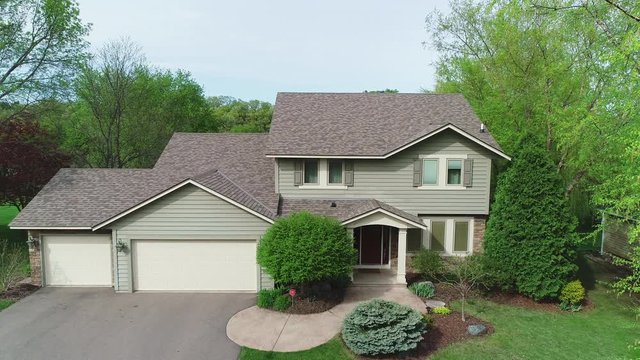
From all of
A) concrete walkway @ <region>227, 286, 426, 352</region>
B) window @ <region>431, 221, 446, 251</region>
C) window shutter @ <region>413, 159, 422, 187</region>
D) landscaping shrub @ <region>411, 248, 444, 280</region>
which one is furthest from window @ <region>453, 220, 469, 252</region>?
concrete walkway @ <region>227, 286, 426, 352</region>

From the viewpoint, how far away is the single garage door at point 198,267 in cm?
1570

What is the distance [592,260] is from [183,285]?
20444 millimetres

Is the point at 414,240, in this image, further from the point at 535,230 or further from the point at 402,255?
the point at 535,230

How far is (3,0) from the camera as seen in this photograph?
66.0ft

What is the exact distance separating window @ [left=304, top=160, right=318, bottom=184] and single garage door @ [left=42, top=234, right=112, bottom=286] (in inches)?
326

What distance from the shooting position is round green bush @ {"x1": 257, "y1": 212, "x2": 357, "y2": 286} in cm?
1353

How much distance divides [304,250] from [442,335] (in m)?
4.99

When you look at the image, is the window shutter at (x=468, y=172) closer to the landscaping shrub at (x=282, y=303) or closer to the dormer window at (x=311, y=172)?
the dormer window at (x=311, y=172)

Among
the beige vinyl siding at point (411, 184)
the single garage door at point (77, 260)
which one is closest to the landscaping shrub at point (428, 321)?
the beige vinyl siding at point (411, 184)

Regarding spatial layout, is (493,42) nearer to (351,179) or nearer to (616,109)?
(616,109)

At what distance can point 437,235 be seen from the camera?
17.8 m

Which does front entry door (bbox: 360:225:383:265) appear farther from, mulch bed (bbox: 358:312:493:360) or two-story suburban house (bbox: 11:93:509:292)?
mulch bed (bbox: 358:312:493:360)

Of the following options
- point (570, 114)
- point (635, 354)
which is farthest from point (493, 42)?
point (635, 354)

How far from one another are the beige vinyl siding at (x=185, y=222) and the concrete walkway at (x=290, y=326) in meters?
3.09
